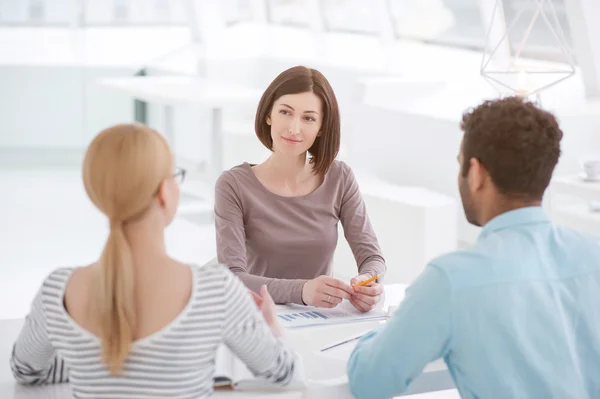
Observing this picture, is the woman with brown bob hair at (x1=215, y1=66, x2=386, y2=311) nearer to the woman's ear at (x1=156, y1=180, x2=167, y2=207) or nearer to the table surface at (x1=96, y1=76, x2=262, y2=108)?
the woman's ear at (x1=156, y1=180, x2=167, y2=207)

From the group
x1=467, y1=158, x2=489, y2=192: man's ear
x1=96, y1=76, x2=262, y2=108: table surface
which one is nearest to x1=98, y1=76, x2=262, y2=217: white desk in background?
x1=96, y1=76, x2=262, y2=108: table surface

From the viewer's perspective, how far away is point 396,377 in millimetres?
1591

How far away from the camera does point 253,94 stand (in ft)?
20.4

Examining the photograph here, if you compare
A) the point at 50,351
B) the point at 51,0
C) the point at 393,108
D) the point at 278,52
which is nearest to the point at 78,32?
the point at 51,0

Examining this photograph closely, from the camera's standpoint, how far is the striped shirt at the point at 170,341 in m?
1.44

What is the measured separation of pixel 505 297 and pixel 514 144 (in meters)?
0.25

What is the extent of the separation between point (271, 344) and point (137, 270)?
0.86 ft

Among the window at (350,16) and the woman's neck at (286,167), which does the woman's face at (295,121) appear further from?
the window at (350,16)

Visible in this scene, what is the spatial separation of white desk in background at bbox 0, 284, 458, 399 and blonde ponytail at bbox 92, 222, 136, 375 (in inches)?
10.9

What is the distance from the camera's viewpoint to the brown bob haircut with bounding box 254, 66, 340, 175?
2.44 metres

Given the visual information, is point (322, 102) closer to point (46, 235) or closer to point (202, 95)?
point (202, 95)

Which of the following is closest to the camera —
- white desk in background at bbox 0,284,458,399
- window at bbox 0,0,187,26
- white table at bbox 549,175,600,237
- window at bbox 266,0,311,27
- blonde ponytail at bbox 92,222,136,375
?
blonde ponytail at bbox 92,222,136,375

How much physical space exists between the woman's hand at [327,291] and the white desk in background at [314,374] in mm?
103

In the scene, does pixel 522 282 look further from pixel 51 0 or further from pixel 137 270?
pixel 51 0
